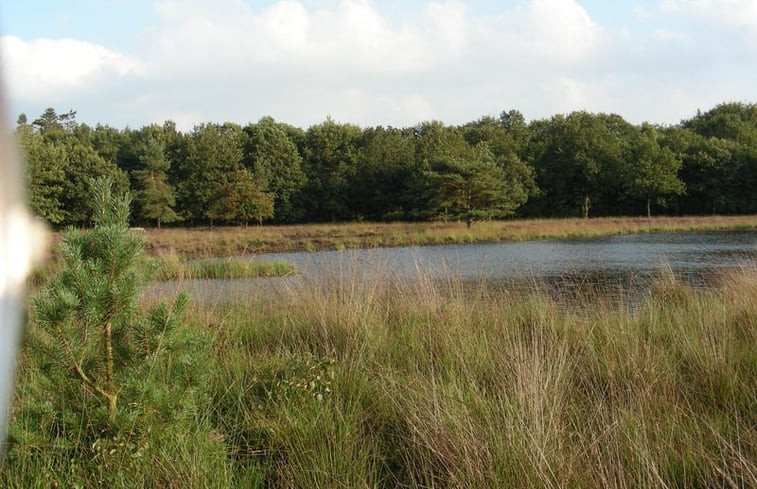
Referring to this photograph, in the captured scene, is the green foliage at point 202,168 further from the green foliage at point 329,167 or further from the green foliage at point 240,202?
the green foliage at point 329,167

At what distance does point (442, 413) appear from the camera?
2.63 metres

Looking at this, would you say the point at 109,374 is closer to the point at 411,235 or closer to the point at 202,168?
the point at 411,235

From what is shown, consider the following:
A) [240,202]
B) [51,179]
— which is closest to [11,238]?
[240,202]

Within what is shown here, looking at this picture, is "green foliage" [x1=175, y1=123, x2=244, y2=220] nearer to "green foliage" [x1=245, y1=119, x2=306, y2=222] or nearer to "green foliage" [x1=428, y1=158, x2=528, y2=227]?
"green foliage" [x1=245, y1=119, x2=306, y2=222]

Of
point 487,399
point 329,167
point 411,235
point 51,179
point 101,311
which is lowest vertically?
point 411,235

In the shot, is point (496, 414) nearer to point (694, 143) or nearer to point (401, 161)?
point (401, 161)

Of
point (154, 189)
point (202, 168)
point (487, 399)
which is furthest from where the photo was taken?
point (202, 168)

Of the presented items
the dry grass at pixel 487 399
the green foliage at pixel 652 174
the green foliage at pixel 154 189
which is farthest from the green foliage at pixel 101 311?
the green foliage at pixel 652 174

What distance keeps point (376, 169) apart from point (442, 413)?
2061 inches

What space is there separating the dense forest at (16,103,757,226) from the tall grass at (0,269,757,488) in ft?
121

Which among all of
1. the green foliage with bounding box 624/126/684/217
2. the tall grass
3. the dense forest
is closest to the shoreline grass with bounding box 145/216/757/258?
the dense forest

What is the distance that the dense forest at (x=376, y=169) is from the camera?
4516cm

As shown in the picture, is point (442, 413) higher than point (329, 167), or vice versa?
point (329, 167)

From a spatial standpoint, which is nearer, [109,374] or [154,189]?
[109,374]
